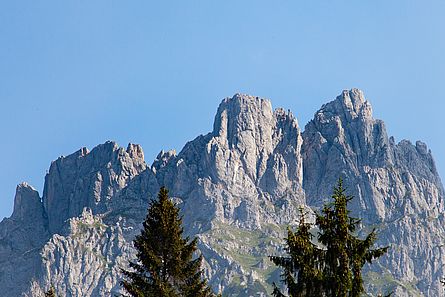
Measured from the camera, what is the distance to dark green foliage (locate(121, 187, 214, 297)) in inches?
1901

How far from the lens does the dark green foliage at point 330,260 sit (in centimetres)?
3994

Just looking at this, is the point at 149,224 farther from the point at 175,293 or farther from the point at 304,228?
the point at 304,228

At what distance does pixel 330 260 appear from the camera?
40.5 m

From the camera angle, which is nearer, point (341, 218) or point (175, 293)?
point (341, 218)

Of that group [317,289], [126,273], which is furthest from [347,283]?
[126,273]

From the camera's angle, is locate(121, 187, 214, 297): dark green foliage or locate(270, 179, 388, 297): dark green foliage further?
locate(121, 187, 214, 297): dark green foliage

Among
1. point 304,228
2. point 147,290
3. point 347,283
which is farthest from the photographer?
point 147,290

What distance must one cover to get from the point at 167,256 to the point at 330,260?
10844 mm

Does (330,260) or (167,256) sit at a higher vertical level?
(167,256)

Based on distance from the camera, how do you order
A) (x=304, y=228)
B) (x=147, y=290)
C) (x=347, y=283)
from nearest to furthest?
(x=347, y=283) < (x=304, y=228) < (x=147, y=290)

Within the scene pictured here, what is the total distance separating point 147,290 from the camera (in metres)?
47.8

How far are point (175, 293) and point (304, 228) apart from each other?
8.71 metres

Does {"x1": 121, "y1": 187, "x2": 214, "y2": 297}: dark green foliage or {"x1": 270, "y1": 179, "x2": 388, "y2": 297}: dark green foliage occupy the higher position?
{"x1": 121, "y1": 187, "x2": 214, "y2": 297}: dark green foliage

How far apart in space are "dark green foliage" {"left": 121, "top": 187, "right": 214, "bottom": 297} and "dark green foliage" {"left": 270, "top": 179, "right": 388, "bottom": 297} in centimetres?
840
